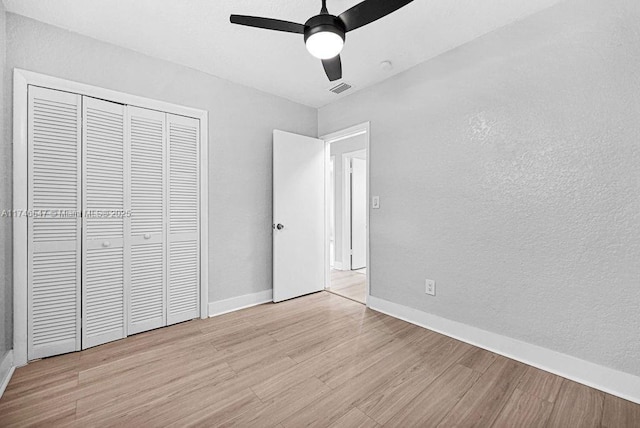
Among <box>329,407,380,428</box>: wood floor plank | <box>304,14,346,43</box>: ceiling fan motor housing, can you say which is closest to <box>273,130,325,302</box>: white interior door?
<box>304,14,346,43</box>: ceiling fan motor housing

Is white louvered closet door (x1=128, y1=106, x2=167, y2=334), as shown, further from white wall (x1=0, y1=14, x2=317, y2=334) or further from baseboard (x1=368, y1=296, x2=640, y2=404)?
baseboard (x1=368, y1=296, x2=640, y2=404)

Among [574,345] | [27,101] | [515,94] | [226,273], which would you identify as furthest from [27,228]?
[574,345]

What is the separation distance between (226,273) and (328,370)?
1.53 metres

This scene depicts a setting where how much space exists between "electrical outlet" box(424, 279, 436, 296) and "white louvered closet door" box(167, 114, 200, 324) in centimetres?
220

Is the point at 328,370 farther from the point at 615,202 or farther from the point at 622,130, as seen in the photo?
Result: the point at 622,130

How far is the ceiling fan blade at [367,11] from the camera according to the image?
1.35 meters

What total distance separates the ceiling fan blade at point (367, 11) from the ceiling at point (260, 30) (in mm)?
408

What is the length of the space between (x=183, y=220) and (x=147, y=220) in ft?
0.97

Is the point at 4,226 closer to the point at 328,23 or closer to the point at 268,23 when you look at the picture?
the point at 268,23

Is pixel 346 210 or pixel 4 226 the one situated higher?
pixel 346 210

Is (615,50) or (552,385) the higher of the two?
(615,50)

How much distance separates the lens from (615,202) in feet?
5.35

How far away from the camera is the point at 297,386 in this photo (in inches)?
66.9

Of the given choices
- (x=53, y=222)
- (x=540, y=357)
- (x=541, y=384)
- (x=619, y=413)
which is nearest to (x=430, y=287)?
(x=540, y=357)
